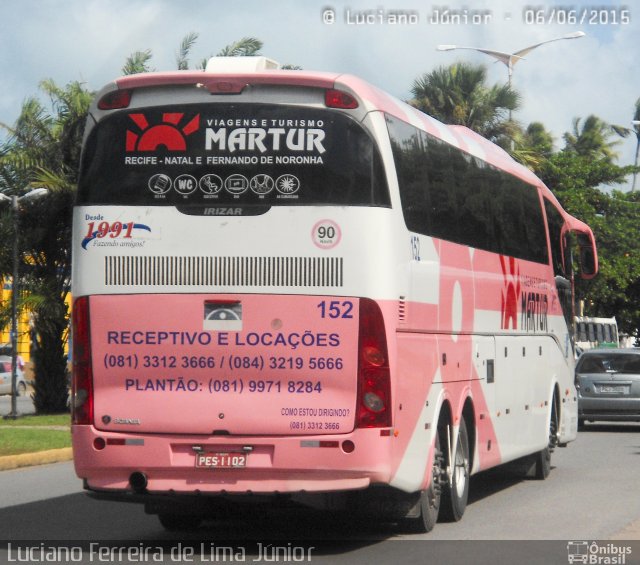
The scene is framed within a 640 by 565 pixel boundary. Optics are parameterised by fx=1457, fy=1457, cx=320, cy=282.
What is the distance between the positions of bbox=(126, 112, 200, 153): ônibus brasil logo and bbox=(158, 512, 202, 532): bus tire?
3.09 meters

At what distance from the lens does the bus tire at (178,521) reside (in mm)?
11859

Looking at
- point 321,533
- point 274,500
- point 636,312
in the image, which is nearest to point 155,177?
point 274,500

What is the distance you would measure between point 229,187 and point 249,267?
1.98 feet

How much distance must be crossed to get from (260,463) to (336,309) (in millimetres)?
1213

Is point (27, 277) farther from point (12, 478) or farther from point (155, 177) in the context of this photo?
point (155, 177)

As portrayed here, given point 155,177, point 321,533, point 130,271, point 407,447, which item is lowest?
point 321,533

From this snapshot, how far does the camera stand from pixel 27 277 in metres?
30.4

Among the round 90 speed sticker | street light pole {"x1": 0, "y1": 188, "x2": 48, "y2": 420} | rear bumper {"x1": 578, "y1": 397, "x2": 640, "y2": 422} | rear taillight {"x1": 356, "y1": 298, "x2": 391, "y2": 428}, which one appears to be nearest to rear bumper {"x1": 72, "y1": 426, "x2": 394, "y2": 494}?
rear taillight {"x1": 356, "y1": 298, "x2": 391, "y2": 428}

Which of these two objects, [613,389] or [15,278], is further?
[15,278]

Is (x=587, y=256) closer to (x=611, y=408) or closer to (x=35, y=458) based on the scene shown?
(x=35, y=458)

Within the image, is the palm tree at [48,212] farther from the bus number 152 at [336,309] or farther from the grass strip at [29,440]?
the bus number 152 at [336,309]

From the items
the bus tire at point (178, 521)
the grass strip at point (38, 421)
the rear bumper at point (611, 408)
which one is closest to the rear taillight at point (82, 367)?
the bus tire at point (178, 521)

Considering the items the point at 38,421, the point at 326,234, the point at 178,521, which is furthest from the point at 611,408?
the point at 326,234

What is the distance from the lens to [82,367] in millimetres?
10680
